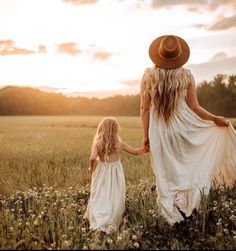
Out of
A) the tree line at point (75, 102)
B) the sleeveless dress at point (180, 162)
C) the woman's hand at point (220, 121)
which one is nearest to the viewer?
the sleeveless dress at point (180, 162)

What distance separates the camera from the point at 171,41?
24.4 ft

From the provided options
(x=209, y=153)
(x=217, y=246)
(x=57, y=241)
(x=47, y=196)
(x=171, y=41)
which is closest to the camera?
(x=217, y=246)

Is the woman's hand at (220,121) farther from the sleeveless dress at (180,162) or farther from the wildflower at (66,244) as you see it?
the wildflower at (66,244)

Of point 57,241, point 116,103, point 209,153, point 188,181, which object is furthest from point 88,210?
point 116,103

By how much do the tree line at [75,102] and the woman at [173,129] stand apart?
3628 centimetres

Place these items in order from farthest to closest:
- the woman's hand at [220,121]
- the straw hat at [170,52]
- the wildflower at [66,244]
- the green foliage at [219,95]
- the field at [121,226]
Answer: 1. the green foliage at [219,95]
2. the woman's hand at [220,121]
3. the straw hat at [170,52]
4. the field at [121,226]
5. the wildflower at [66,244]

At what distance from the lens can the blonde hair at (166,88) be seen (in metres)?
7.45

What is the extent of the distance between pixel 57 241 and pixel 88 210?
1.00 m

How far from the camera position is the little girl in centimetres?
734

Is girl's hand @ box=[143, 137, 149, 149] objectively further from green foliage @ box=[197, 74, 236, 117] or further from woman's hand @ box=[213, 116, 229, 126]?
green foliage @ box=[197, 74, 236, 117]

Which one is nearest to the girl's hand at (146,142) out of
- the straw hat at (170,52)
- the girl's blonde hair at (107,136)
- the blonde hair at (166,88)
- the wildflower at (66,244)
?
the blonde hair at (166,88)

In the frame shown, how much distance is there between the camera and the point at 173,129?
759 centimetres

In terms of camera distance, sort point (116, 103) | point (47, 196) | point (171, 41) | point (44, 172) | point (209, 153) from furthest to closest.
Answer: point (116, 103), point (44, 172), point (47, 196), point (209, 153), point (171, 41)

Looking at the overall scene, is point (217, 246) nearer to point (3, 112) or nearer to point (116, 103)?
point (116, 103)
